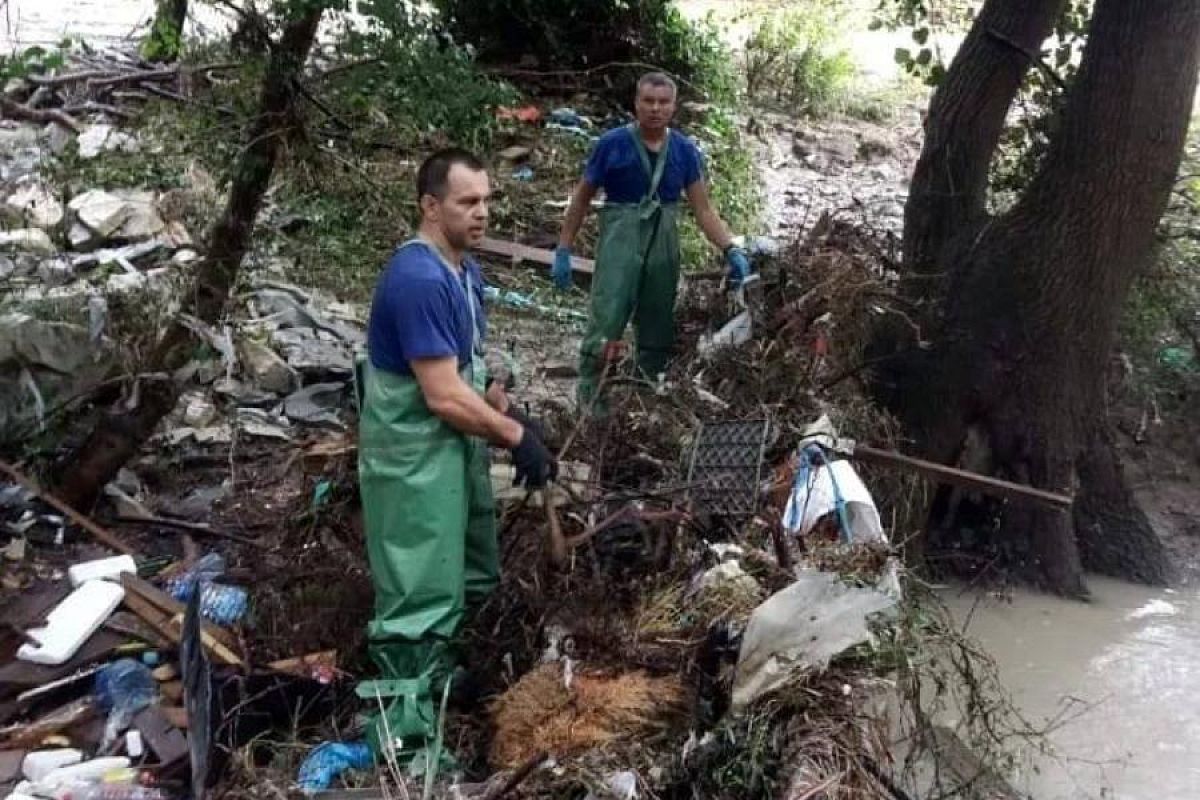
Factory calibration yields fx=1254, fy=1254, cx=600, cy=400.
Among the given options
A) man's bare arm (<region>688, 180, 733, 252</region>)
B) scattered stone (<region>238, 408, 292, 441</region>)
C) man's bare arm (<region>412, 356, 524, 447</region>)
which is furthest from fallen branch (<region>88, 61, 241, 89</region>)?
man's bare arm (<region>412, 356, 524, 447</region>)


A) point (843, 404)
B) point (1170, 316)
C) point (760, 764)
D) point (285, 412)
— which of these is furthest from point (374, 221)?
point (760, 764)

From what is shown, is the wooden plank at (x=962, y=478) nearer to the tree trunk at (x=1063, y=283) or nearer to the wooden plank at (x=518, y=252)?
the tree trunk at (x=1063, y=283)

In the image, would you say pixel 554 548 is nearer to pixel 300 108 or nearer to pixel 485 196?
pixel 485 196

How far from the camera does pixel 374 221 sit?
8812mm

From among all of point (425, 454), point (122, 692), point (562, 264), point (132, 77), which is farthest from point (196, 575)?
point (132, 77)

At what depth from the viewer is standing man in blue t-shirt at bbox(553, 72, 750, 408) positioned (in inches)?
225

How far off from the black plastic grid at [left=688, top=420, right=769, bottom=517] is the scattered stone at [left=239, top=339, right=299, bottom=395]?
112 inches

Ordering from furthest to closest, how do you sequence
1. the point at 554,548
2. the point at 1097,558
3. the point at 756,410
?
the point at 1097,558 < the point at 756,410 < the point at 554,548

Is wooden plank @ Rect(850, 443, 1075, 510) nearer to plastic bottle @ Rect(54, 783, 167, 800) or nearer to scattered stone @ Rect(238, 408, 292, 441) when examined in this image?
plastic bottle @ Rect(54, 783, 167, 800)

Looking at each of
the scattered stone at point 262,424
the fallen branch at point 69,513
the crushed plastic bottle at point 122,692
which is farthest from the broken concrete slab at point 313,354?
the crushed plastic bottle at point 122,692

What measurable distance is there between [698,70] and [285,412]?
6.62 meters

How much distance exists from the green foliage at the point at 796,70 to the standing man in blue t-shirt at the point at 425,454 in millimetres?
10213

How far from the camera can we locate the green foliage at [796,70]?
13281 mm

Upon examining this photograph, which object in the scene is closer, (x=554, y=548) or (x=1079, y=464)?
(x=554, y=548)
